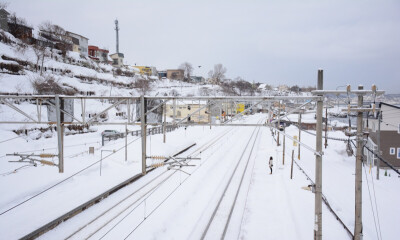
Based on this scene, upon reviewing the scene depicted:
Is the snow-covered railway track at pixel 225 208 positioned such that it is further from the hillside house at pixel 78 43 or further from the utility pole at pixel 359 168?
the hillside house at pixel 78 43

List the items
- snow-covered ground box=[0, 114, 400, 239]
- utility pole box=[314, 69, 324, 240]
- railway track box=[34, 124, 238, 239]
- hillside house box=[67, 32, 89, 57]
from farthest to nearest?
1. hillside house box=[67, 32, 89, 57]
2. snow-covered ground box=[0, 114, 400, 239]
3. railway track box=[34, 124, 238, 239]
4. utility pole box=[314, 69, 324, 240]

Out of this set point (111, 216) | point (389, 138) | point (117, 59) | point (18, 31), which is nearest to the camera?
point (111, 216)

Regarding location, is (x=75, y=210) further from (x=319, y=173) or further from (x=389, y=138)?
(x=389, y=138)

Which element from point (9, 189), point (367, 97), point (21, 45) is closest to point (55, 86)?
point (21, 45)

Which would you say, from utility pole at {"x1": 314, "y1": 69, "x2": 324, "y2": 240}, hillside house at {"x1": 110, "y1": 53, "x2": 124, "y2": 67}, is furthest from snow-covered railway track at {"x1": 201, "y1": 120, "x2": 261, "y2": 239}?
hillside house at {"x1": 110, "y1": 53, "x2": 124, "y2": 67}

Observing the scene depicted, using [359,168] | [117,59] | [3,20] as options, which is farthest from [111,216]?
[117,59]

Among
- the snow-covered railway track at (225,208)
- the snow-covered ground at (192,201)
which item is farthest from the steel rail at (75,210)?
the snow-covered railway track at (225,208)

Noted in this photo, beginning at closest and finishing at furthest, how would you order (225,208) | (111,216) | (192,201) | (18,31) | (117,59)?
(111,216) → (225,208) → (192,201) → (18,31) → (117,59)

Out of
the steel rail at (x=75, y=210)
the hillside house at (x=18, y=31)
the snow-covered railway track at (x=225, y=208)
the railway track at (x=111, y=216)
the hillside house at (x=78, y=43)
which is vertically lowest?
the snow-covered railway track at (x=225, y=208)

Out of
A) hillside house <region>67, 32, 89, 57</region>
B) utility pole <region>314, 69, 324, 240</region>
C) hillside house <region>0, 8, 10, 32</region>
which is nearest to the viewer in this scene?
utility pole <region>314, 69, 324, 240</region>

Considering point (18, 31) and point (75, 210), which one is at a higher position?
point (18, 31)

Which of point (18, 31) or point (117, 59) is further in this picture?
point (117, 59)

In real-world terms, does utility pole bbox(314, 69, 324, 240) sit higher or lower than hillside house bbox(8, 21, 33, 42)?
lower

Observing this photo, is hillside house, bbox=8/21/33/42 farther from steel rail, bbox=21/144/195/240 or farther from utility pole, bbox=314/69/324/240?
utility pole, bbox=314/69/324/240
